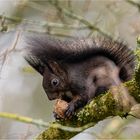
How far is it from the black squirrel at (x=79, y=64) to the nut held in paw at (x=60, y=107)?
13 cm

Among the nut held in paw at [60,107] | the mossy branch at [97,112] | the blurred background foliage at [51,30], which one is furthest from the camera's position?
the blurred background foliage at [51,30]

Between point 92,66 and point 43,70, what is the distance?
0.35m

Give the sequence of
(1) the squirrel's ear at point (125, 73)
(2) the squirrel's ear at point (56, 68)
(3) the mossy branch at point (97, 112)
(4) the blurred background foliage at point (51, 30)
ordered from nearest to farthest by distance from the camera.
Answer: (3) the mossy branch at point (97, 112) → (1) the squirrel's ear at point (125, 73) → (2) the squirrel's ear at point (56, 68) → (4) the blurred background foliage at point (51, 30)

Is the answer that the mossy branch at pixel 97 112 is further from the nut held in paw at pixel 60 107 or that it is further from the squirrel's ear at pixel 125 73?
the squirrel's ear at pixel 125 73

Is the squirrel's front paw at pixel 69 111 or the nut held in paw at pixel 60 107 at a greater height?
the squirrel's front paw at pixel 69 111

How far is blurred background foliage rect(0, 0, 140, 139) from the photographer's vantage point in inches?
186

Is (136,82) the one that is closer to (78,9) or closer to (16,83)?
(78,9)

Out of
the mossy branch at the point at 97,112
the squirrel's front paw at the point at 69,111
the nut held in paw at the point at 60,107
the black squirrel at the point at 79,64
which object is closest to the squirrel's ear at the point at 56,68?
the black squirrel at the point at 79,64

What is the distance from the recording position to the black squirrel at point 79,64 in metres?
3.77

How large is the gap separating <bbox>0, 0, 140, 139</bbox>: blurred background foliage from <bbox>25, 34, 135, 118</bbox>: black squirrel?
0.31 meters

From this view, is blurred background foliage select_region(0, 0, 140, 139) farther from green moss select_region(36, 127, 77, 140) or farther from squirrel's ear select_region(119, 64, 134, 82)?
green moss select_region(36, 127, 77, 140)

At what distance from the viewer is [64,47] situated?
3.92 metres

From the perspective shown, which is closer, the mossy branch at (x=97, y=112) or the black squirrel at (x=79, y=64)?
the mossy branch at (x=97, y=112)

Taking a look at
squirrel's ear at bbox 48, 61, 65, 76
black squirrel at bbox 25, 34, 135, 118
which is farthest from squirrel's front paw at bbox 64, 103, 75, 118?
squirrel's ear at bbox 48, 61, 65, 76
